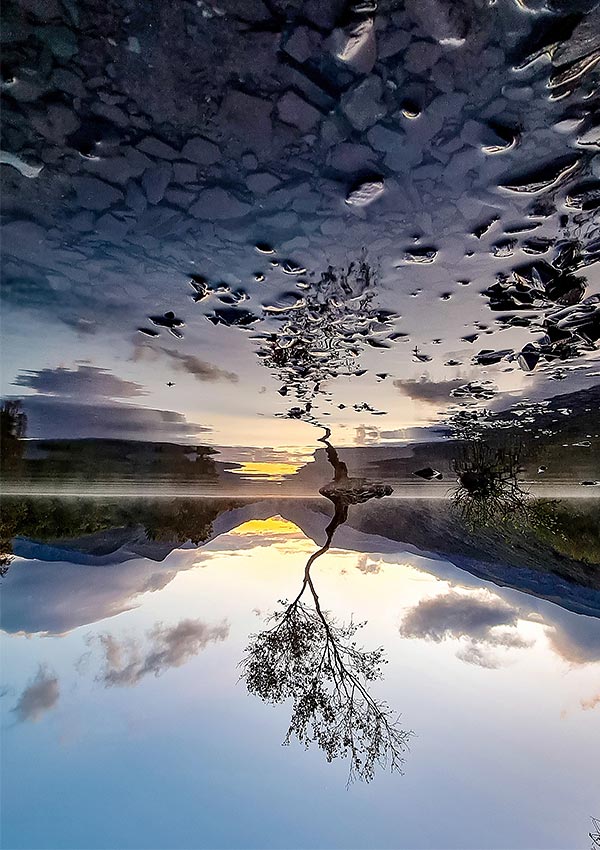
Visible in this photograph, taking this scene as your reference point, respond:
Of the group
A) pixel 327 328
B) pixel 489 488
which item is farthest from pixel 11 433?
pixel 489 488

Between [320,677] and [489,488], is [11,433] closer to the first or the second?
[320,677]

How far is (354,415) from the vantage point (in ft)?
20.4

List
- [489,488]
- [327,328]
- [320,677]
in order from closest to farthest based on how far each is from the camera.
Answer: [327,328]
[320,677]
[489,488]

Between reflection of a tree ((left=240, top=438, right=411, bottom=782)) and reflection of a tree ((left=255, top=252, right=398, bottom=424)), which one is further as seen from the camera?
reflection of a tree ((left=240, top=438, right=411, bottom=782))

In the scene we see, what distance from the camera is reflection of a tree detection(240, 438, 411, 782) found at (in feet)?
17.0

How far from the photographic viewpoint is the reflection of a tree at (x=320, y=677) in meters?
5.19

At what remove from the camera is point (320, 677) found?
5988mm

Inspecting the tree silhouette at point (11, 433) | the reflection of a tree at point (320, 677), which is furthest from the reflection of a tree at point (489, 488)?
the tree silhouette at point (11, 433)

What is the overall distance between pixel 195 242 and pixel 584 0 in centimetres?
220

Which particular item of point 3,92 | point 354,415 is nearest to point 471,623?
point 354,415

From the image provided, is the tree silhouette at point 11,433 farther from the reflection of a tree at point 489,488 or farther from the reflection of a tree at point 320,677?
the reflection of a tree at point 489,488

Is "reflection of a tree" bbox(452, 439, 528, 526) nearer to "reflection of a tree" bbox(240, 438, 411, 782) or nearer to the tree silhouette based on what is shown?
"reflection of a tree" bbox(240, 438, 411, 782)

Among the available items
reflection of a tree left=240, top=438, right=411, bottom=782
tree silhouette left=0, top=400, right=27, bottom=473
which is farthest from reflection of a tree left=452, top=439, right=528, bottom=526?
tree silhouette left=0, top=400, right=27, bottom=473

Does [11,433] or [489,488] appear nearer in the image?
[11,433]
